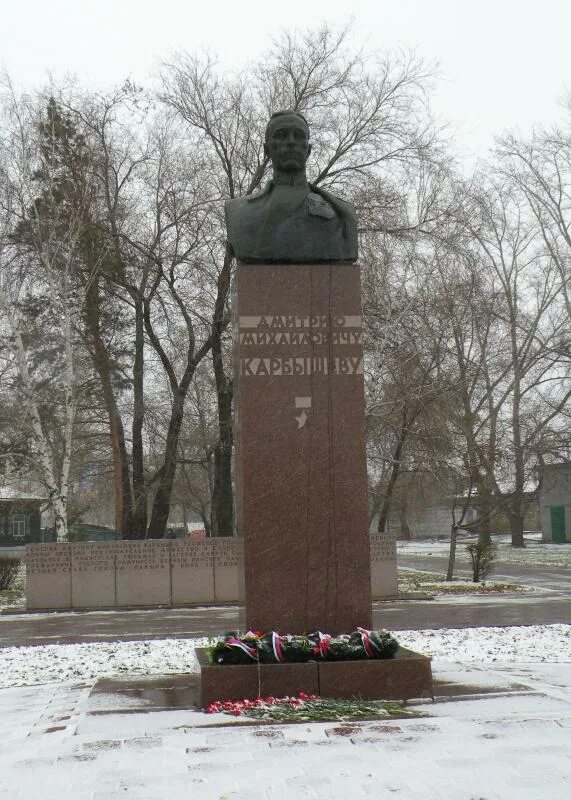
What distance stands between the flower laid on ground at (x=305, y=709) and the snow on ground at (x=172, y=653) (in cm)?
218

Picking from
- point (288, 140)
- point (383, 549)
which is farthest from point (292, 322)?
point (383, 549)

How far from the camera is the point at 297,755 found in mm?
5086

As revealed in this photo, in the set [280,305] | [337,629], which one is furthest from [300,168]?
[337,629]

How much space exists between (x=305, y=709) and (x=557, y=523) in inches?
1903

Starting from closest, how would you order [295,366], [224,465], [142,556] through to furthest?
[295,366], [142,556], [224,465]

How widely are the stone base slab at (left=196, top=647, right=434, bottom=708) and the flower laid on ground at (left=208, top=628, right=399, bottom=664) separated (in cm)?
9

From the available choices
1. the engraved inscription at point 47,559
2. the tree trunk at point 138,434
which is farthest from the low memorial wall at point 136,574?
the tree trunk at point 138,434

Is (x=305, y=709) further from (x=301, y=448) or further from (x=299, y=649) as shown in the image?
(x=301, y=448)

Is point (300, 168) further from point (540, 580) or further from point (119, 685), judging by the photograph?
point (540, 580)

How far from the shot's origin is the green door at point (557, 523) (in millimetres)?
51281

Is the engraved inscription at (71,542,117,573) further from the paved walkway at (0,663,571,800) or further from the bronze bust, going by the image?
the paved walkway at (0,663,571,800)

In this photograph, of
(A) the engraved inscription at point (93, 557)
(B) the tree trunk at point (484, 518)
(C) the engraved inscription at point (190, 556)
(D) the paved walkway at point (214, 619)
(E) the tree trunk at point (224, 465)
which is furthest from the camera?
(B) the tree trunk at point (484, 518)

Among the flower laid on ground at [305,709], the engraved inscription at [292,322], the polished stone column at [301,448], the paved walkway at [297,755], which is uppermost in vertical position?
the engraved inscription at [292,322]

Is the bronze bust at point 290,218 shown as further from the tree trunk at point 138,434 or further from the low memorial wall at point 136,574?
the tree trunk at point 138,434
